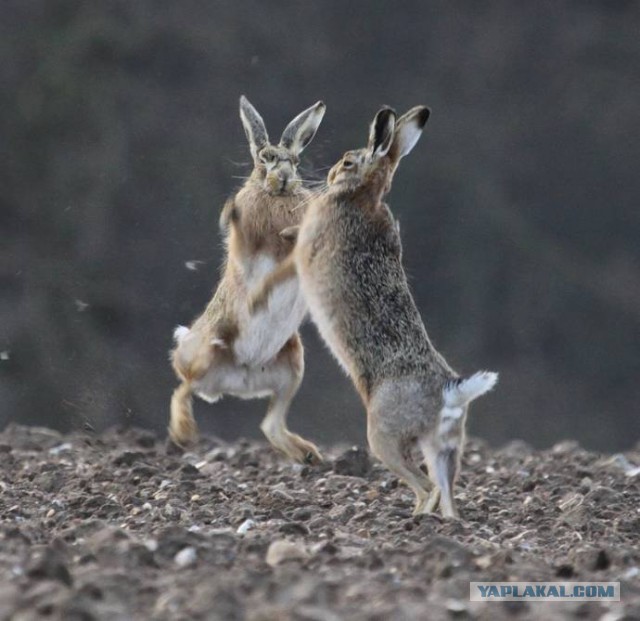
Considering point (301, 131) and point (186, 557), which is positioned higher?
point (301, 131)

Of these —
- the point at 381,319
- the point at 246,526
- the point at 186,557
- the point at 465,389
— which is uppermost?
the point at 381,319

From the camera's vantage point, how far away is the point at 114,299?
1816cm

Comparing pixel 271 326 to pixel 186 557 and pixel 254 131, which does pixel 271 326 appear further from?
pixel 186 557

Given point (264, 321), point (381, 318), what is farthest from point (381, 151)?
point (264, 321)

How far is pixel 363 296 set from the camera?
7.75m

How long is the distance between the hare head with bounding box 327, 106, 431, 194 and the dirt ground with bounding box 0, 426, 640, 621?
1.53 metres

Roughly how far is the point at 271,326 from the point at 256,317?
0.10 m

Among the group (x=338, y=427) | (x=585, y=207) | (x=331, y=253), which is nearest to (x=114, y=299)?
(x=338, y=427)

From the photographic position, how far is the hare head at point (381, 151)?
27.0 ft

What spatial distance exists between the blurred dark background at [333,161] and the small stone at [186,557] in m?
10.1

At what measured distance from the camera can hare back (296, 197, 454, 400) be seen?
759 cm

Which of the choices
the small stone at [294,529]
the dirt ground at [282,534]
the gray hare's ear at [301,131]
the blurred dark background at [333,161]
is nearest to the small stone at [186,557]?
the dirt ground at [282,534]

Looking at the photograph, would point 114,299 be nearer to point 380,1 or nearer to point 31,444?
point 380,1

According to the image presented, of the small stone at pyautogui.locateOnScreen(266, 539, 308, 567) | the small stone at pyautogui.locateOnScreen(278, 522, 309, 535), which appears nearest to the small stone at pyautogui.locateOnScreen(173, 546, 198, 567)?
the small stone at pyautogui.locateOnScreen(266, 539, 308, 567)
